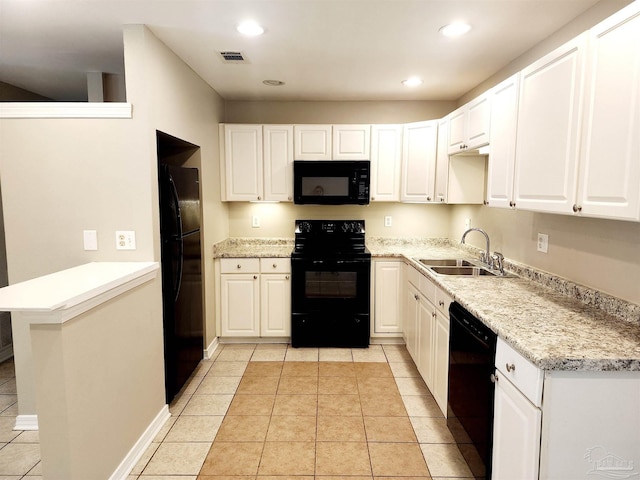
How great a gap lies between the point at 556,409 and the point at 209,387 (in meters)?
Result: 2.40

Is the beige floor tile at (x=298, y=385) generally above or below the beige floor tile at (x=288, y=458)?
above

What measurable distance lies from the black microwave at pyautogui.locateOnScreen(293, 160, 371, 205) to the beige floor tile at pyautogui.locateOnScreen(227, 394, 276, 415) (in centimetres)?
181

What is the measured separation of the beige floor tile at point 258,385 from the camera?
288 centimetres

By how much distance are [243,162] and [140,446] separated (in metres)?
A: 2.55

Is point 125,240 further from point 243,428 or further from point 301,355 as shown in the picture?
point 301,355

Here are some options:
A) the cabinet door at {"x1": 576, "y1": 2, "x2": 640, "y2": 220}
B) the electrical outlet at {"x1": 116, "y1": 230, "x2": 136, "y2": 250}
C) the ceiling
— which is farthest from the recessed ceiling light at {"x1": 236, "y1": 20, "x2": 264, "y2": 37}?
the cabinet door at {"x1": 576, "y1": 2, "x2": 640, "y2": 220}

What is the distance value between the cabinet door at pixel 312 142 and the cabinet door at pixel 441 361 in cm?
199

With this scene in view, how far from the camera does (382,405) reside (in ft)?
8.79

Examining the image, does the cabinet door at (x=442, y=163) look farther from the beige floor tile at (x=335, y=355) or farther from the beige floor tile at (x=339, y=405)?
the beige floor tile at (x=339, y=405)

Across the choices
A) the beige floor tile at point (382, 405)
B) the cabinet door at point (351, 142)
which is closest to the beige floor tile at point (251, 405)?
the beige floor tile at point (382, 405)

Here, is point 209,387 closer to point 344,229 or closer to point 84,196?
point 84,196

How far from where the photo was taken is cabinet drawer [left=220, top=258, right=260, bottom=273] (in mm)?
3646

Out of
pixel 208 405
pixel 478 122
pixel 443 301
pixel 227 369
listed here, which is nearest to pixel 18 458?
pixel 208 405

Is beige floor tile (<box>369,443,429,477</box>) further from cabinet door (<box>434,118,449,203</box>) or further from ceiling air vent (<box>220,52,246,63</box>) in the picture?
ceiling air vent (<box>220,52,246,63</box>)
